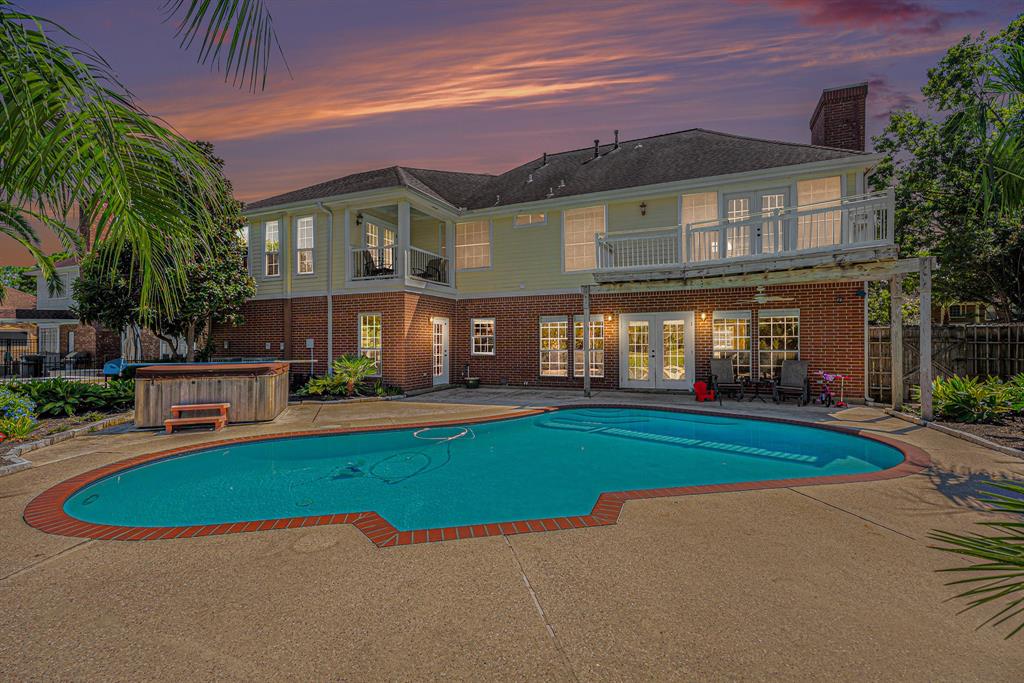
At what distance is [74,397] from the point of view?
32.2ft

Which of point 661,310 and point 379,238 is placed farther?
point 379,238

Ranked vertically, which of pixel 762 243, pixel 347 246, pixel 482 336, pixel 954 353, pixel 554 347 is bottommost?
pixel 954 353

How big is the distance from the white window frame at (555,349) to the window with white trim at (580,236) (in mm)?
1533

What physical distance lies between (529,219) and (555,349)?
13.6 ft

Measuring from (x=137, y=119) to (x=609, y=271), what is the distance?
11.6m

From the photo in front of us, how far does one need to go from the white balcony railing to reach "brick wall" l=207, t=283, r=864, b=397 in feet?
3.60

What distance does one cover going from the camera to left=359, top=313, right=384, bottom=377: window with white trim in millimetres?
14620

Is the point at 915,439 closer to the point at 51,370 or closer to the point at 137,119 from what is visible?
the point at 137,119

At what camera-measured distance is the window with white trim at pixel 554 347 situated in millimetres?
15148

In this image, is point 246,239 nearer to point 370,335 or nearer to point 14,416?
point 370,335

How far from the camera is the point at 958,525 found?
4230 mm

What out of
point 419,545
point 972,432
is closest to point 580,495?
point 419,545

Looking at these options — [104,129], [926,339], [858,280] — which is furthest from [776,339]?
[104,129]

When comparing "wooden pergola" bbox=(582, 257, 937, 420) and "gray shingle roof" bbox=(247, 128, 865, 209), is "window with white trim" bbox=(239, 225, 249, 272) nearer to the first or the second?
"gray shingle roof" bbox=(247, 128, 865, 209)
